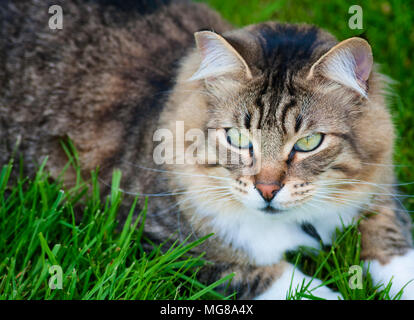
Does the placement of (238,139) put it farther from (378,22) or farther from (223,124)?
(378,22)

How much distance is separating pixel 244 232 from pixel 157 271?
15.5 inches

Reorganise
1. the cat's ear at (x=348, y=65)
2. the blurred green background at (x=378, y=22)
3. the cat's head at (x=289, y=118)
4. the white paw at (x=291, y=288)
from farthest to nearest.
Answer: the blurred green background at (x=378, y=22)
the white paw at (x=291, y=288)
the cat's head at (x=289, y=118)
the cat's ear at (x=348, y=65)

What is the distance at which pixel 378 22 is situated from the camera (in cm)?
393

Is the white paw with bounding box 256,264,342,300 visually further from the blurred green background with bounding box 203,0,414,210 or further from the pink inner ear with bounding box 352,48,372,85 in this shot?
the blurred green background with bounding box 203,0,414,210

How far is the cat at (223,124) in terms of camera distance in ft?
6.60

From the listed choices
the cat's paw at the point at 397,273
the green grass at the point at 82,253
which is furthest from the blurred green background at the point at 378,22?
the green grass at the point at 82,253

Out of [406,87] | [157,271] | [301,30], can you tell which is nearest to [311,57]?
[301,30]

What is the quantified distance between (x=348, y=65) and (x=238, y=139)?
490mm

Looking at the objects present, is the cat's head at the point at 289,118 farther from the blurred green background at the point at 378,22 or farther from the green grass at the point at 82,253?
the blurred green background at the point at 378,22

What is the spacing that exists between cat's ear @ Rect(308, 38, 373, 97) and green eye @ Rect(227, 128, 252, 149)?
33 centimetres

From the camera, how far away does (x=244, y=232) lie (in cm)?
224

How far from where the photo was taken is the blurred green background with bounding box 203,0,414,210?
339 cm

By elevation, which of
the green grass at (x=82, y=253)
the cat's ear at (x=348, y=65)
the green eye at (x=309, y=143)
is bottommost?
the green grass at (x=82, y=253)
